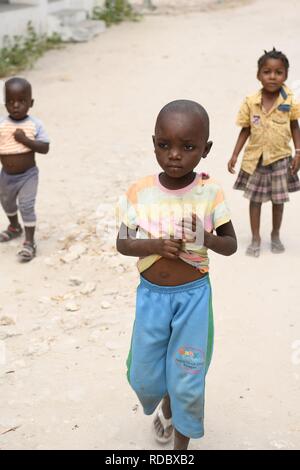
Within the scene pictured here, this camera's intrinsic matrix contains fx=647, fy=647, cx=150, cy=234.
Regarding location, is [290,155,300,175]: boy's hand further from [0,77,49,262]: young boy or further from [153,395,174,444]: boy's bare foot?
[153,395,174,444]: boy's bare foot

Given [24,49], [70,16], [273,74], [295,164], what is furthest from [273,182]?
[70,16]

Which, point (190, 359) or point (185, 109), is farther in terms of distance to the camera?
point (190, 359)

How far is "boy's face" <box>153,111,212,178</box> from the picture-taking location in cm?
213

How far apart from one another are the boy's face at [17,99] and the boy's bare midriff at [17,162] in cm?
26

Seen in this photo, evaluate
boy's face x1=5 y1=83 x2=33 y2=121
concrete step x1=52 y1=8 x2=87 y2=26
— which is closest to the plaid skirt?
boy's face x1=5 y1=83 x2=33 y2=121

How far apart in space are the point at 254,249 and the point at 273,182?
0.48m

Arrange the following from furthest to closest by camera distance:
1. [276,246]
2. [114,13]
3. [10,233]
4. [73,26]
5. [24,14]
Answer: [114,13], [73,26], [24,14], [10,233], [276,246]

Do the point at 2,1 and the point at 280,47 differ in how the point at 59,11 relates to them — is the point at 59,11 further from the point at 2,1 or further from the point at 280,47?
the point at 280,47

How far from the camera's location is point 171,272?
229 cm

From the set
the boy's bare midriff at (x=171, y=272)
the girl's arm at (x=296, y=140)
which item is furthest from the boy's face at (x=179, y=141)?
the girl's arm at (x=296, y=140)

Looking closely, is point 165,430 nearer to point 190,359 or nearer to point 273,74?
point 190,359

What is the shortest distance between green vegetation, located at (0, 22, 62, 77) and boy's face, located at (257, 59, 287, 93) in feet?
19.3

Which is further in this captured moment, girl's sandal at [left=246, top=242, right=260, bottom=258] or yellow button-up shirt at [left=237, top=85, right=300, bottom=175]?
girl's sandal at [left=246, top=242, right=260, bottom=258]

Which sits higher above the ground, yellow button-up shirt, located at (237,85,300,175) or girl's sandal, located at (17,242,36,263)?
yellow button-up shirt, located at (237,85,300,175)
